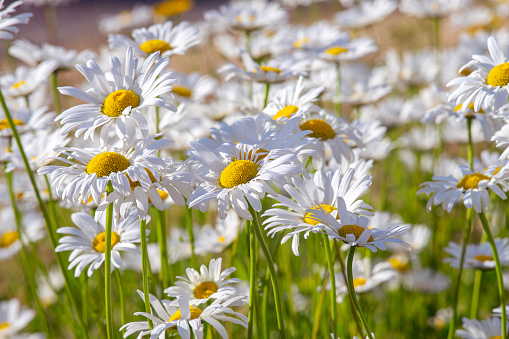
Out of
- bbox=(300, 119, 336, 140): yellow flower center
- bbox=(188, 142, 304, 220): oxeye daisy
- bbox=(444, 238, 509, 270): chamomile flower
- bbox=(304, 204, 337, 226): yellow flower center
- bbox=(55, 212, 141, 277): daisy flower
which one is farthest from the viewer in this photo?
bbox=(444, 238, 509, 270): chamomile flower

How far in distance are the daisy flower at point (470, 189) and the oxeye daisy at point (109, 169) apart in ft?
2.85

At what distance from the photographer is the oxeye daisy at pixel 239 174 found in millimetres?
1184

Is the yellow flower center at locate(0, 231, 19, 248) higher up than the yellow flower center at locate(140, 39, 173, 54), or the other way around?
the yellow flower center at locate(140, 39, 173, 54)

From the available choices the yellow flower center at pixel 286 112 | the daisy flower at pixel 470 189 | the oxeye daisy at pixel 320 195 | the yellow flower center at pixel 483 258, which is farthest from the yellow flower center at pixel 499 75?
the yellow flower center at pixel 483 258

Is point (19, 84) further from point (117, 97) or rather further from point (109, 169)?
point (109, 169)

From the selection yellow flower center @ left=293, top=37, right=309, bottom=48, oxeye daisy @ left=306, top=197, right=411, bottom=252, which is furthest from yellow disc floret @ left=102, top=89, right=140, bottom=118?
yellow flower center @ left=293, top=37, right=309, bottom=48

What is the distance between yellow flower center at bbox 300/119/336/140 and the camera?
1.67 m

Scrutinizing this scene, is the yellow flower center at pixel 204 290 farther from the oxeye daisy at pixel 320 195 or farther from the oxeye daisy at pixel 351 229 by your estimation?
the oxeye daisy at pixel 351 229

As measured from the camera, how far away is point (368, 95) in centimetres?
270

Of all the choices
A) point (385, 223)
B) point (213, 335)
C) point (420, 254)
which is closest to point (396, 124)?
point (420, 254)

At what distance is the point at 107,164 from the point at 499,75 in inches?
45.6

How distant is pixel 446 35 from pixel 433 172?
554cm

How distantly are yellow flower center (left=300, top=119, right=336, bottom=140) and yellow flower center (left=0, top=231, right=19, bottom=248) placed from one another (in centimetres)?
205

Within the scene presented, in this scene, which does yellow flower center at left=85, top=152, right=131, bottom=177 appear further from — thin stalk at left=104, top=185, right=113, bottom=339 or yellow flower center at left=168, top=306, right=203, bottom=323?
yellow flower center at left=168, top=306, right=203, bottom=323
